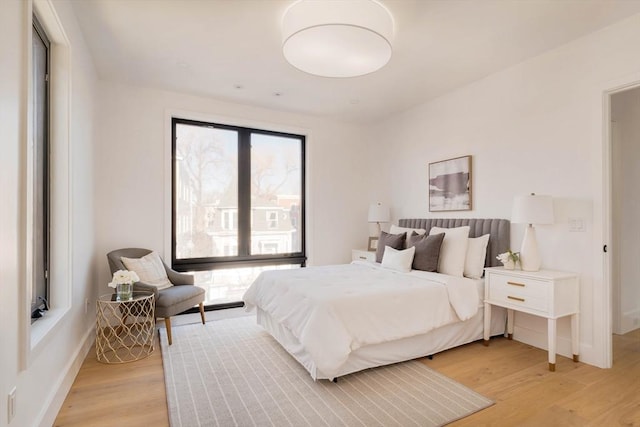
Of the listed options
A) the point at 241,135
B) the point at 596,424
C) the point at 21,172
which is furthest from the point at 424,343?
the point at 241,135

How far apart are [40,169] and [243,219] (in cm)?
262

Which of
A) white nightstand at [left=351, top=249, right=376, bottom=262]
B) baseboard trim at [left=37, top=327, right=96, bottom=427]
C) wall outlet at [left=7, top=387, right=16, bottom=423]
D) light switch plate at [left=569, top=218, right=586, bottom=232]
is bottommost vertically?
baseboard trim at [left=37, top=327, right=96, bottom=427]

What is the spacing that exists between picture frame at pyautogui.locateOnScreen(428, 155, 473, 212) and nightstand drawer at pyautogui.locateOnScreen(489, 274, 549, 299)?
1061 mm

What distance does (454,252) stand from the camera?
11.2 feet

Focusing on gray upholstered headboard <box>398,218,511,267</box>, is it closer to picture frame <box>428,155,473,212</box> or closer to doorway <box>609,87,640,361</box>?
picture frame <box>428,155,473,212</box>

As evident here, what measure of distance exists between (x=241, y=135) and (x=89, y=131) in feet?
6.10

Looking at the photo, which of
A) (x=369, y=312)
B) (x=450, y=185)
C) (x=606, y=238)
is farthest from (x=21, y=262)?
(x=450, y=185)

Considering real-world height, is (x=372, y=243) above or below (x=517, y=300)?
above

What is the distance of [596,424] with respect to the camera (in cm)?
198

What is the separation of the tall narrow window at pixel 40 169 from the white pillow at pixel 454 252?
326 centimetres

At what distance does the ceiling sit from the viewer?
2486 millimetres

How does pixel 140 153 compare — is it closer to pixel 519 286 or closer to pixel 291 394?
pixel 291 394

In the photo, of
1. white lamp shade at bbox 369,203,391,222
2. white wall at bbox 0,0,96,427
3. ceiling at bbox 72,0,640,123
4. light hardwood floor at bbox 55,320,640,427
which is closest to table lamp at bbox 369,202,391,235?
white lamp shade at bbox 369,203,391,222

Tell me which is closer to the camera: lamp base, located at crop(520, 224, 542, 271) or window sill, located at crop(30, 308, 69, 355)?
window sill, located at crop(30, 308, 69, 355)
